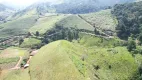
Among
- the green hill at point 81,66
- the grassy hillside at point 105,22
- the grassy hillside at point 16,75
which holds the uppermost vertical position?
the grassy hillside at point 105,22

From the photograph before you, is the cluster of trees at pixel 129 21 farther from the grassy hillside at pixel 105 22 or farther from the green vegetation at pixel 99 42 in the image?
the green vegetation at pixel 99 42

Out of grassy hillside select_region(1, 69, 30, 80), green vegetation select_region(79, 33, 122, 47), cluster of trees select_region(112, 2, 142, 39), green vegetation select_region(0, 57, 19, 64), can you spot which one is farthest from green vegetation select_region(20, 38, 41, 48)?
grassy hillside select_region(1, 69, 30, 80)

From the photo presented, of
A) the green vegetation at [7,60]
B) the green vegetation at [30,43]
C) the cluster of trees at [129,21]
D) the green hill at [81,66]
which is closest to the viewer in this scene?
the green hill at [81,66]

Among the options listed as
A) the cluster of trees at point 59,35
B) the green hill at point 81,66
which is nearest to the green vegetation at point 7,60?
the green hill at point 81,66

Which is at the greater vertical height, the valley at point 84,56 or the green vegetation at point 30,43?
the valley at point 84,56

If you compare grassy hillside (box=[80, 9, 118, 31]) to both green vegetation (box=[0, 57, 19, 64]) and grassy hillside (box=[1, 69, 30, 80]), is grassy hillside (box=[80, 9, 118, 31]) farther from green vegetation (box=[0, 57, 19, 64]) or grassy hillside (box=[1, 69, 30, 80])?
grassy hillside (box=[1, 69, 30, 80])

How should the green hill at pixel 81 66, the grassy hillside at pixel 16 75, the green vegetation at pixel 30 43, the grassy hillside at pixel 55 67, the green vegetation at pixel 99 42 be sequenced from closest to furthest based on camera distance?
the grassy hillside at pixel 55 67, the green hill at pixel 81 66, the grassy hillside at pixel 16 75, the green vegetation at pixel 99 42, the green vegetation at pixel 30 43

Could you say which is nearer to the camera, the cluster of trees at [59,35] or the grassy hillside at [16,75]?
the grassy hillside at [16,75]
